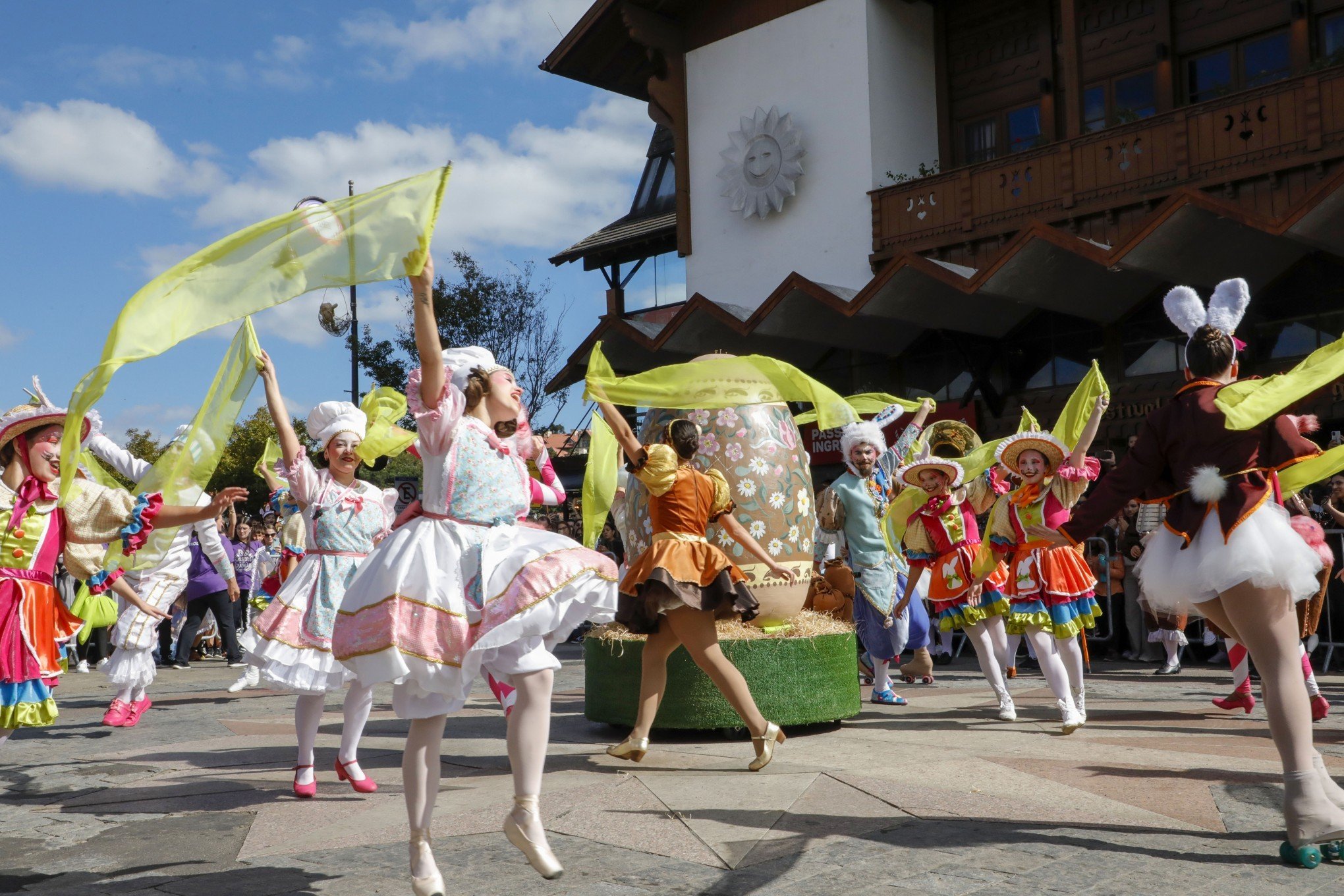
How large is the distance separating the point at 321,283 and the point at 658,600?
263 centimetres

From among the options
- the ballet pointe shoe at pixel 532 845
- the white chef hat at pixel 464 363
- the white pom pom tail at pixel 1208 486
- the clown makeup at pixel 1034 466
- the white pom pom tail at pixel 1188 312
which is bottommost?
the ballet pointe shoe at pixel 532 845

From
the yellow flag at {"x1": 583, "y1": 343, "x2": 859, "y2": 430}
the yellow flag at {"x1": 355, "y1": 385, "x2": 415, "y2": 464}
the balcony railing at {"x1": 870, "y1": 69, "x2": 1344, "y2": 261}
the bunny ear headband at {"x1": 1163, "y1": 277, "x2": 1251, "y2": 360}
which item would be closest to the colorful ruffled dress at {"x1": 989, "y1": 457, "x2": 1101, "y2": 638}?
the yellow flag at {"x1": 583, "y1": 343, "x2": 859, "y2": 430}

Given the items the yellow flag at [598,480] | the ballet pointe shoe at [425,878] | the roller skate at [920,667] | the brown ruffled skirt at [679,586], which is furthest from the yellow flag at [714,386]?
the roller skate at [920,667]

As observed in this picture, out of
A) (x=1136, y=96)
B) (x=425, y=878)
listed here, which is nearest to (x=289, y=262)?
(x=425, y=878)

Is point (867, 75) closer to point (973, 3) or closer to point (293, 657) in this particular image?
point (973, 3)

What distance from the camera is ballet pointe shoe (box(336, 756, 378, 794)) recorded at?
5.43 meters

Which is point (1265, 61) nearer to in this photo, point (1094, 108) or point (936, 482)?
point (1094, 108)

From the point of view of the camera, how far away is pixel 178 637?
46.6 ft

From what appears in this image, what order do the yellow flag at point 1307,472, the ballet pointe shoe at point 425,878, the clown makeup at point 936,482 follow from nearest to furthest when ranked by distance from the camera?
the ballet pointe shoe at point 425,878
the yellow flag at point 1307,472
the clown makeup at point 936,482

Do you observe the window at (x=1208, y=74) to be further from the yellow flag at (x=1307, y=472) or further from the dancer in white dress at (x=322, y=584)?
the dancer in white dress at (x=322, y=584)

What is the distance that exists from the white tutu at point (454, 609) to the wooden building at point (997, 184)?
11265 millimetres

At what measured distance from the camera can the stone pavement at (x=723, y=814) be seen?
382cm

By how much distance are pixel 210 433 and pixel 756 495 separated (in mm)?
3476

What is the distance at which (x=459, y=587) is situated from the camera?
12.3 feet
